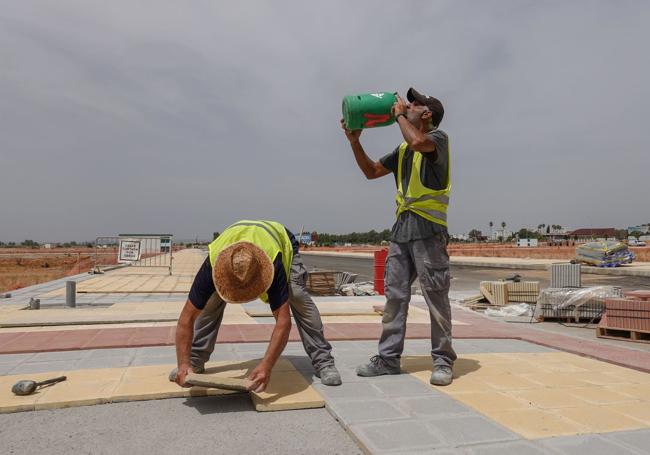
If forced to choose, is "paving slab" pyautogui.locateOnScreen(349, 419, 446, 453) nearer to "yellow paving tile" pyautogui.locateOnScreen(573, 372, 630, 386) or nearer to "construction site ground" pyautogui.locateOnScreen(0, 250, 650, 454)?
"construction site ground" pyautogui.locateOnScreen(0, 250, 650, 454)

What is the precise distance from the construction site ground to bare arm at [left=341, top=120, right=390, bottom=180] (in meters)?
1.71

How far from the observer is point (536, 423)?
9.25ft

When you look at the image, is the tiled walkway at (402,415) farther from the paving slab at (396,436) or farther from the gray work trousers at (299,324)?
the gray work trousers at (299,324)

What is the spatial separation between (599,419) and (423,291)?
143cm

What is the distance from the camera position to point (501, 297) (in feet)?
32.3

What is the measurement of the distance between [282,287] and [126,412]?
4.06 ft

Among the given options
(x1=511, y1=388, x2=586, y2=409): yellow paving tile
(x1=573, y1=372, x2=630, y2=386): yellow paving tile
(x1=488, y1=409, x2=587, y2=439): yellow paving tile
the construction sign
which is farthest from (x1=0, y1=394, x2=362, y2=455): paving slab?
the construction sign

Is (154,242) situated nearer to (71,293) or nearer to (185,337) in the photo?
(71,293)

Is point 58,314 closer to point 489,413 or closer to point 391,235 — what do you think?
point 391,235

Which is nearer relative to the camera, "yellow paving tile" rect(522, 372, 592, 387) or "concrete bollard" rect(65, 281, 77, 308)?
"yellow paving tile" rect(522, 372, 592, 387)

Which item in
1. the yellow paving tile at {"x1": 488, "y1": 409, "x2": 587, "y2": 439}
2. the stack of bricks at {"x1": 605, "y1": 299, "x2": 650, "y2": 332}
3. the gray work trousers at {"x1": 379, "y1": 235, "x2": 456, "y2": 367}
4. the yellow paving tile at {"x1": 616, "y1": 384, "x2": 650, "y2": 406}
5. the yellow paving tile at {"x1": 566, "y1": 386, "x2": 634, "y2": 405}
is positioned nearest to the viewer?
the yellow paving tile at {"x1": 488, "y1": 409, "x2": 587, "y2": 439}

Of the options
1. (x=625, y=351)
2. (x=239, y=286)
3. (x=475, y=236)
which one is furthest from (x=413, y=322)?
(x=475, y=236)

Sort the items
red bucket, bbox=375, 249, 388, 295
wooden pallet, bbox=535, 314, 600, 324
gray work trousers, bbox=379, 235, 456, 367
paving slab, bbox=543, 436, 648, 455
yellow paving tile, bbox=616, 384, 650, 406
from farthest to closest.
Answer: red bucket, bbox=375, 249, 388, 295
wooden pallet, bbox=535, 314, 600, 324
gray work trousers, bbox=379, 235, 456, 367
yellow paving tile, bbox=616, 384, 650, 406
paving slab, bbox=543, 436, 648, 455

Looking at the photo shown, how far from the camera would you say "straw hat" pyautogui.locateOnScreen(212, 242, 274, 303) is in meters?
2.84
